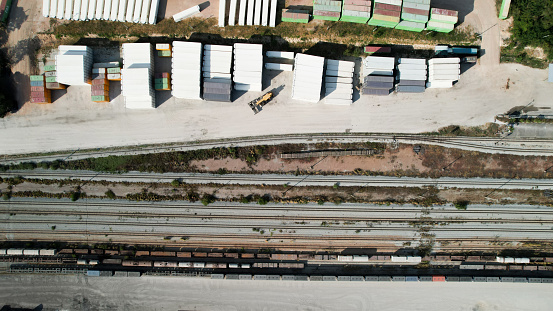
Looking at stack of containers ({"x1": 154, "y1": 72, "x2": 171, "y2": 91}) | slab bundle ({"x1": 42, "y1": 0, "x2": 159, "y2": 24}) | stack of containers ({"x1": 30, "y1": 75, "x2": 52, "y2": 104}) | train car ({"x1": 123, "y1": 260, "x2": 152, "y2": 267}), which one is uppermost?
slab bundle ({"x1": 42, "y1": 0, "x2": 159, "y2": 24})

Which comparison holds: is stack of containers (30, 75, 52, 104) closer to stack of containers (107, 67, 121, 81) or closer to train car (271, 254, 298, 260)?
stack of containers (107, 67, 121, 81)

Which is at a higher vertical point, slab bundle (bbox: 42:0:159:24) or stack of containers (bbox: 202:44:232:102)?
slab bundle (bbox: 42:0:159:24)

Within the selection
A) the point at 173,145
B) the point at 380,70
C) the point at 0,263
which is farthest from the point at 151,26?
the point at 0,263

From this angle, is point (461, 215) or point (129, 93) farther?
point (461, 215)

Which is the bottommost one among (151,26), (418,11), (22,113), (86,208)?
(86,208)

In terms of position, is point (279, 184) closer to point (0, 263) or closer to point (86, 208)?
point (86, 208)

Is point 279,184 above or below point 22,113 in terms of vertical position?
below

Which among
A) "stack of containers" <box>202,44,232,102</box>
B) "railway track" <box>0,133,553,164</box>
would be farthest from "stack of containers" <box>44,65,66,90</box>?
"stack of containers" <box>202,44,232,102</box>
